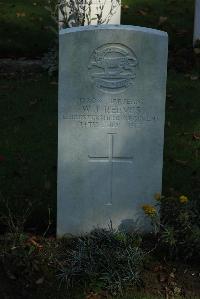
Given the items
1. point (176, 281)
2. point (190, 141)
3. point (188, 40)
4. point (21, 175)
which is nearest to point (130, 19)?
point (188, 40)

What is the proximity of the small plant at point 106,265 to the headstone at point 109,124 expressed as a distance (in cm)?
37

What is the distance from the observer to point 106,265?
472cm

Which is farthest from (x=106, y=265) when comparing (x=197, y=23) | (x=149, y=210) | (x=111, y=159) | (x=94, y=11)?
(x=197, y=23)

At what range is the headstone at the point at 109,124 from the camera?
4.93 meters

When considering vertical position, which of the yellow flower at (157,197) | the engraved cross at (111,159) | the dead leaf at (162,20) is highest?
the dead leaf at (162,20)

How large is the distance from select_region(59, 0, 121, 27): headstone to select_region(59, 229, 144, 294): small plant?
214 inches

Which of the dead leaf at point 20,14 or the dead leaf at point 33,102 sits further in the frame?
the dead leaf at point 20,14

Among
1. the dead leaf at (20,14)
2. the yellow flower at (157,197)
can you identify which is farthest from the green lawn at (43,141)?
the dead leaf at (20,14)

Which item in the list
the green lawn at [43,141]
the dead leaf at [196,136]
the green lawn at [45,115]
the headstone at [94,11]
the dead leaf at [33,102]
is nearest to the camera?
the green lawn at [43,141]

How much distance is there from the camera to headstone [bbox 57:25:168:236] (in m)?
4.93

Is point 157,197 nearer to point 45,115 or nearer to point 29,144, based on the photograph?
point 29,144

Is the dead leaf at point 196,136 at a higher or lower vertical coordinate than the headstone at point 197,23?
Result: lower

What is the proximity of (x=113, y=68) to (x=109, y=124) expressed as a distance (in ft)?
1.29

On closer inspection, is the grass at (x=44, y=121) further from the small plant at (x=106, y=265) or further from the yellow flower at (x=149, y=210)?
the yellow flower at (x=149, y=210)
